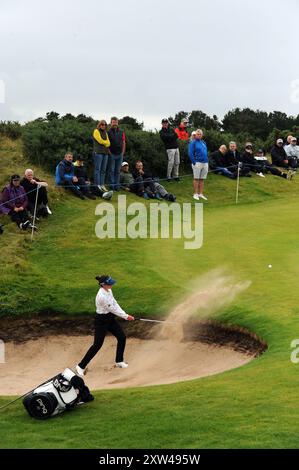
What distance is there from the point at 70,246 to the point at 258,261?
6.10 m

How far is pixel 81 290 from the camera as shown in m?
22.7

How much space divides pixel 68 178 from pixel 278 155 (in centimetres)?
1305

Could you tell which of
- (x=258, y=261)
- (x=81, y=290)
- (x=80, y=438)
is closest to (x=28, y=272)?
(x=81, y=290)

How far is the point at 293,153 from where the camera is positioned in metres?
40.0

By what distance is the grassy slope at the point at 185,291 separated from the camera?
12930 millimetres

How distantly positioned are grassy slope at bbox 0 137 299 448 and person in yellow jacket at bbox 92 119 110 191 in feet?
4.90

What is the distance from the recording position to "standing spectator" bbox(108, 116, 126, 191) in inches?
1214

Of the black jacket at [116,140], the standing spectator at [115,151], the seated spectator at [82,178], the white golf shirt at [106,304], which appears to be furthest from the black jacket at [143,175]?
the white golf shirt at [106,304]

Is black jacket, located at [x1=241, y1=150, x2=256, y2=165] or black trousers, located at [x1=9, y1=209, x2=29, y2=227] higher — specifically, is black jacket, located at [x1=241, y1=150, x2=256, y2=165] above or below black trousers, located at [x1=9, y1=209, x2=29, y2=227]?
above

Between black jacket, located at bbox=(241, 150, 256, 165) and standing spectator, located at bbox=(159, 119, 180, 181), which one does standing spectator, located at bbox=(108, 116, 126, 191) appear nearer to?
standing spectator, located at bbox=(159, 119, 180, 181)

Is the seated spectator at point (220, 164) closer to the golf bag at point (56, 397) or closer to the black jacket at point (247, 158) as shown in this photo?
the black jacket at point (247, 158)

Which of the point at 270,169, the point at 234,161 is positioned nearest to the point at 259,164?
the point at 270,169

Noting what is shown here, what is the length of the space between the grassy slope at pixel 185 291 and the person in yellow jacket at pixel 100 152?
1.49 meters

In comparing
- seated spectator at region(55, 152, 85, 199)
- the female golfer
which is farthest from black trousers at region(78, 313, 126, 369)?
seated spectator at region(55, 152, 85, 199)
